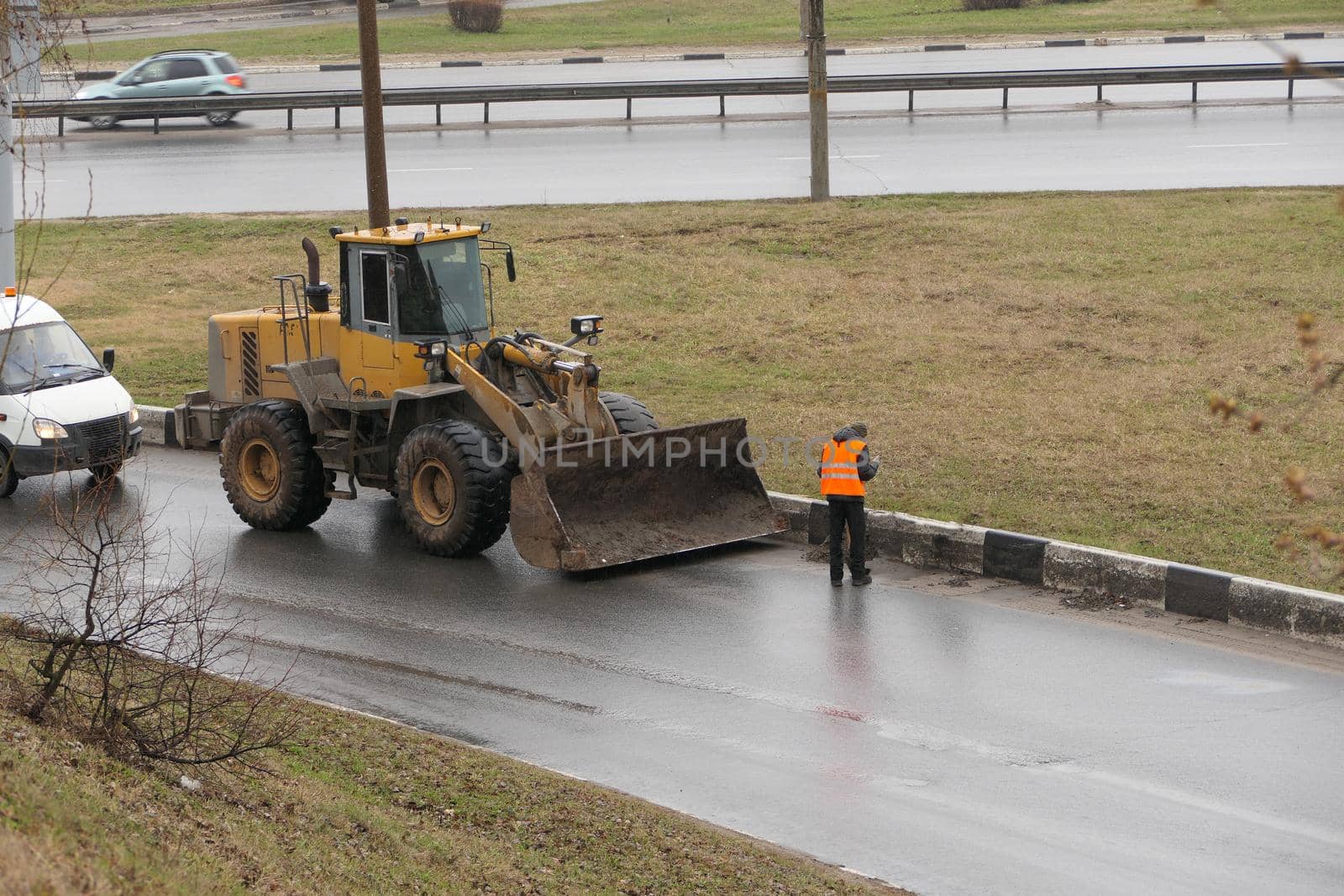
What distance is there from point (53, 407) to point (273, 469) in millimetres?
2610

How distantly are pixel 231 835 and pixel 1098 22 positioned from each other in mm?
42254

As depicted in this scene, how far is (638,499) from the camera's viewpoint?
13.3 m

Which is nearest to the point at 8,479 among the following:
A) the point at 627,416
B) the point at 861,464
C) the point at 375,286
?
the point at 375,286

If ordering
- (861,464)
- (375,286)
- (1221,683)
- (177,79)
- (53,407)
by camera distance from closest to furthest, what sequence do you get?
(1221,683) < (861,464) < (375,286) < (53,407) < (177,79)

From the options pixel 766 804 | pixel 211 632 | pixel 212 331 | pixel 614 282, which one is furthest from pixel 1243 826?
pixel 614 282

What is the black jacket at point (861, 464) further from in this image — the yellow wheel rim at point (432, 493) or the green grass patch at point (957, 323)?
the yellow wheel rim at point (432, 493)

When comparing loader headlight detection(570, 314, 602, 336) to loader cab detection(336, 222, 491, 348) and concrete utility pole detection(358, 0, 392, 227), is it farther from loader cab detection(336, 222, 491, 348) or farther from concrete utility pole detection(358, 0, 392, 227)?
concrete utility pole detection(358, 0, 392, 227)

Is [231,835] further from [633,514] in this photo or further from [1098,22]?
[1098,22]

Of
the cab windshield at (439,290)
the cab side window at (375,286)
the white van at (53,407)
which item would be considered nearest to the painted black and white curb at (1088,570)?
the cab windshield at (439,290)

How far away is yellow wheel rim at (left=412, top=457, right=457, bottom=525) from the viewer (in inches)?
520

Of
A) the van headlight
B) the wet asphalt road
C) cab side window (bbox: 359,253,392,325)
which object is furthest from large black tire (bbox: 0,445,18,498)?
cab side window (bbox: 359,253,392,325)

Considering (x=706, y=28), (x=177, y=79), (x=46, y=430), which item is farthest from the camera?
(x=706, y=28)

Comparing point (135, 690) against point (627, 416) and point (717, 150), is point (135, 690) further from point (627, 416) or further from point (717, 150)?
point (717, 150)

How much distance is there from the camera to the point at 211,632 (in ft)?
37.7
